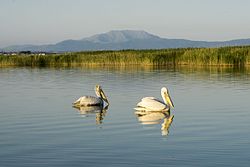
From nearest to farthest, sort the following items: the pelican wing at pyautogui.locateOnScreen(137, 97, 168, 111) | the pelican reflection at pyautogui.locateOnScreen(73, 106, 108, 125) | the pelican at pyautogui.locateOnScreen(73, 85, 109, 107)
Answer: the pelican reflection at pyautogui.locateOnScreen(73, 106, 108, 125)
the pelican wing at pyautogui.locateOnScreen(137, 97, 168, 111)
the pelican at pyautogui.locateOnScreen(73, 85, 109, 107)

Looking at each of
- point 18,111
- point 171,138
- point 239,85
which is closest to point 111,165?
point 171,138

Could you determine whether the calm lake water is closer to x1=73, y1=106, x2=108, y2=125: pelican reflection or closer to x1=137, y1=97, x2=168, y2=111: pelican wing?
x1=73, y1=106, x2=108, y2=125: pelican reflection

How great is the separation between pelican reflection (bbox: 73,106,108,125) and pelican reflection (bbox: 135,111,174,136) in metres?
0.97

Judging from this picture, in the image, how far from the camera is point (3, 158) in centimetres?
884

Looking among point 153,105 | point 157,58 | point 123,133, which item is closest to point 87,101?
point 153,105

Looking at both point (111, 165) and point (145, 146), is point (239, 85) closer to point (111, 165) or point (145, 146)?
point (145, 146)

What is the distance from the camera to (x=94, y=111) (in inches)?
618

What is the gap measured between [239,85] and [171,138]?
13.1 m

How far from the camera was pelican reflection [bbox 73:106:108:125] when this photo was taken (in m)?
14.4

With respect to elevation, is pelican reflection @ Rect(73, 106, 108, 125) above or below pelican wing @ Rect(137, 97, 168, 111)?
below

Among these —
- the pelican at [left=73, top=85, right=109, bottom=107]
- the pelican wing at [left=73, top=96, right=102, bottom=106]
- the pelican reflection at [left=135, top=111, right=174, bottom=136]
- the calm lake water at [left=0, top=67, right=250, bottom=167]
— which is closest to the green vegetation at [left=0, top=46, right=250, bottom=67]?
the calm lake water at [left=0, top=67, right=250, bottom=167]

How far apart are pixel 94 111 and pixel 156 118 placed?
2521 millimetres

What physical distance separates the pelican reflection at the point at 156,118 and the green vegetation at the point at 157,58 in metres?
27.6

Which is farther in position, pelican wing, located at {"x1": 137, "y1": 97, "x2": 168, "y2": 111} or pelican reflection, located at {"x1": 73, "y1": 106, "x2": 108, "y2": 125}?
pelican wing, located at {"x1": 137, "y1": 97, "x2": 168, "y2": 111}
